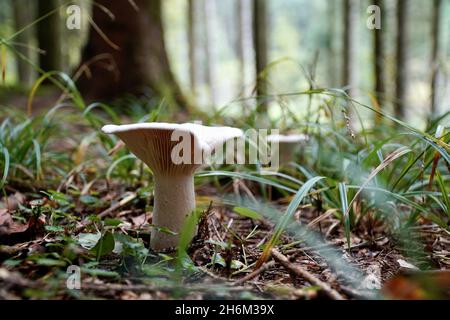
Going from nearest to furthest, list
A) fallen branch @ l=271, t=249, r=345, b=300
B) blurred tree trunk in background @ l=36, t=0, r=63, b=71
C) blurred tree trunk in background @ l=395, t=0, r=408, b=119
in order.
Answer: fallen branch @ l=271, t=249, r=345, b=300, blurred tree trunk in background @ l=395, t=0, r=408, b=119, blurred tree trunk in background @ l=36, t=0, r=63, b=71

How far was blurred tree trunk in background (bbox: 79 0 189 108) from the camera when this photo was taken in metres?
5.02

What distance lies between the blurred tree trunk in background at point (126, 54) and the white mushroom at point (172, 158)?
3.55 meters

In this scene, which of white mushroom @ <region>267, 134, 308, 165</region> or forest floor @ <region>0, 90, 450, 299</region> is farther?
white mushroom @ <region>267, 134, 308, 165</region>

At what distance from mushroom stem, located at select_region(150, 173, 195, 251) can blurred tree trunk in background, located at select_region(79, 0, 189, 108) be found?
3554 millimetres

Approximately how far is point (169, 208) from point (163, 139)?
0.92 feet

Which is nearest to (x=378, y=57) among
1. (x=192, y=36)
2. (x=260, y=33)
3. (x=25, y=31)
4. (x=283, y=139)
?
(x=260, y=33)

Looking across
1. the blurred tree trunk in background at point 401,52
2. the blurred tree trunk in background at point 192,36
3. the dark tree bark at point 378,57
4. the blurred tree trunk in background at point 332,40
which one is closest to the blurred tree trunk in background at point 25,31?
the blurred tree trunk in background at point 192,36

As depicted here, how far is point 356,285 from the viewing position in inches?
48.9

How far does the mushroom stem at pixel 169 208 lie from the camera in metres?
1.46

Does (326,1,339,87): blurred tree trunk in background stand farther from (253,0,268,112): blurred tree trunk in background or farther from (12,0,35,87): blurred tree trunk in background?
(12,0,35,87): blurred tree trunk in background

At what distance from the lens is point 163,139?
1355 mm

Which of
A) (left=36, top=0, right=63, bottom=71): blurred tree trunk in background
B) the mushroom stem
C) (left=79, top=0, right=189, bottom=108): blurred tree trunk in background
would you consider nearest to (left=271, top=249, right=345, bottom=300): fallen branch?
the mushroom stem

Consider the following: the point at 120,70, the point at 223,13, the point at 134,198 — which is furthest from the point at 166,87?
the point at 223,13

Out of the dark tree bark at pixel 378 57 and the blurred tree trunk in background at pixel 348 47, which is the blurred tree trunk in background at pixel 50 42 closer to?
the blurred tree trunk in background at pixel 348 47
